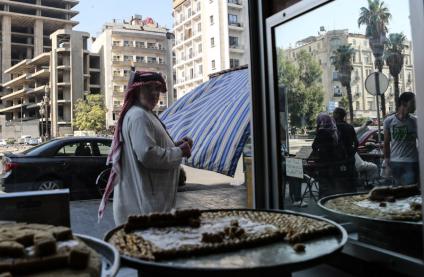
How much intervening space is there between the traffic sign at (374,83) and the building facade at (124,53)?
134 ft

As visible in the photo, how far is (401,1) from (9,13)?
3518 cm

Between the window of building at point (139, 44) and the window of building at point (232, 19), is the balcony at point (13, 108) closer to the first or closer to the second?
the window of building at point (139, 44)

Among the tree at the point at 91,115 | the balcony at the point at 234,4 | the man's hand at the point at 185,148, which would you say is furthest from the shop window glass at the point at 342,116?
the balcony at the point at 234,4

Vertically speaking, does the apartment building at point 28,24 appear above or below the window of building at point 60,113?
above

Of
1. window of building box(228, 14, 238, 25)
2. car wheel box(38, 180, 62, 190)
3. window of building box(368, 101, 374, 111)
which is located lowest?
car wheel box(38, 180, 62, 190)

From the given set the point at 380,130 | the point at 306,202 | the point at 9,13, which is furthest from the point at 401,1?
the point at 9,13

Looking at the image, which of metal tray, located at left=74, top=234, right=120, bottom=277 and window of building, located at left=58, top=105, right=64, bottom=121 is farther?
window of building, located at left=58, top=105, right=64, bottom=121

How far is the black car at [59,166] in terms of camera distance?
7562 millimetres

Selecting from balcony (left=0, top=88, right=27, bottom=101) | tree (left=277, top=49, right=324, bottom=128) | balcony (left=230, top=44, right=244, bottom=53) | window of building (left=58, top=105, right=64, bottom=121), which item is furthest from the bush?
window of building (left=58, top=105, right=64, bottom=121)

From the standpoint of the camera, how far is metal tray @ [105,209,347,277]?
1.13 meters

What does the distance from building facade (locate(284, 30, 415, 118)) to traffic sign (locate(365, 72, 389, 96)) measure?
3 centimetres

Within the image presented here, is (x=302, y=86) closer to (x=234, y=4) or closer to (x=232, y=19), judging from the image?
(x=232, y=19)

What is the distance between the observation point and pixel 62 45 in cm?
3962

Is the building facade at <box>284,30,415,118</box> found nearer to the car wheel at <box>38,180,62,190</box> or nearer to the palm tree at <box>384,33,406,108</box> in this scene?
the palm tree at <box>384,33,406,108</box>
